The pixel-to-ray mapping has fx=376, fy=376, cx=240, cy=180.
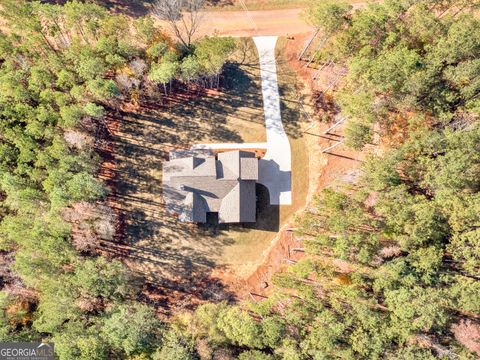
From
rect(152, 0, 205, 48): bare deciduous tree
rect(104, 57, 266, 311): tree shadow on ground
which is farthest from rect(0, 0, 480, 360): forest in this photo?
rect(152, 0, 205, 48): bare deciduous tree

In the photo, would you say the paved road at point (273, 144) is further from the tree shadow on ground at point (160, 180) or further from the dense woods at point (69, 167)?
the dense woods at point (69, 167)

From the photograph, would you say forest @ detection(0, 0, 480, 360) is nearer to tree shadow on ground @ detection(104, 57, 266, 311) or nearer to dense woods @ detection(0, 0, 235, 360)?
dense woods @ detection(0, 0, 235, 360)

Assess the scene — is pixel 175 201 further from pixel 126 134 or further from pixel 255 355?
pixel 255 355

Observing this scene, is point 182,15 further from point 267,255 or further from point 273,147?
point 267,255

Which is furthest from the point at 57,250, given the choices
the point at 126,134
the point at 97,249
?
the point at 126,134

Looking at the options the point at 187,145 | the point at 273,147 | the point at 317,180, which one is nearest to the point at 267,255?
the point at 317,180

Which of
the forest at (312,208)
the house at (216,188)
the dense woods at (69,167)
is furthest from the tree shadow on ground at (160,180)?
the forest at (312,208)
